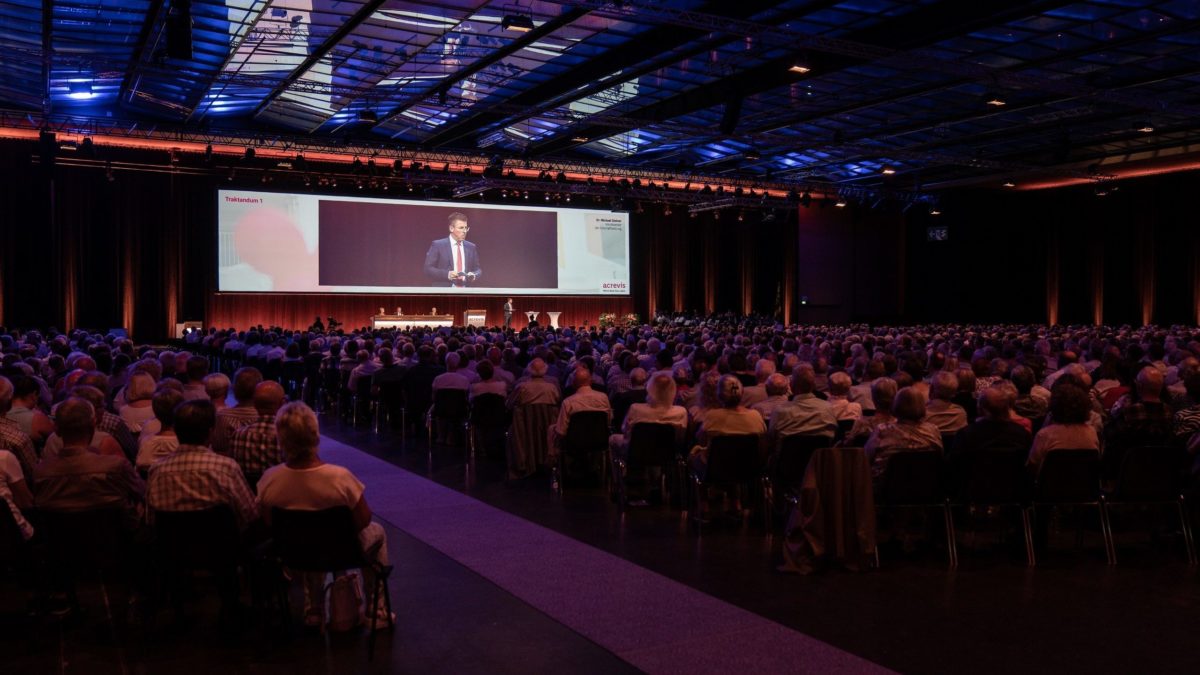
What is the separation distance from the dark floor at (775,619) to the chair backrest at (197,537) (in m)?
0.49

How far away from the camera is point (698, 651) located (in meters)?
4.50

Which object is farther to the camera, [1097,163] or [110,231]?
[1097,163]

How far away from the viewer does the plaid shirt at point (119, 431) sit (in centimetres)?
577

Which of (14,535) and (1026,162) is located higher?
(1026,162)

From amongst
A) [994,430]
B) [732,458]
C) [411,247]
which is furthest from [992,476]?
[411,247]

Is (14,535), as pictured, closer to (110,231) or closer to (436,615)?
(436,615)

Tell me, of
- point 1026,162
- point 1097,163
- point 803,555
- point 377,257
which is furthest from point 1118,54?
point 377,257

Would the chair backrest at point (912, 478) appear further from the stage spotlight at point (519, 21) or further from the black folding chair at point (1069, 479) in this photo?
the stage spotlight at point (519, 21)

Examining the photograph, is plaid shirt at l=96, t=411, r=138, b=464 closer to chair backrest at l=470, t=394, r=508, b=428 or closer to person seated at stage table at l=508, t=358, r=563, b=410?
person seated at stage table at l=508, t=358, r=563, b=410

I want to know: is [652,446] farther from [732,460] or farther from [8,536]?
[8,536]

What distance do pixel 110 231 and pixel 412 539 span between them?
2177 cm

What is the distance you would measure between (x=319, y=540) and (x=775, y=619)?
2.40 metres

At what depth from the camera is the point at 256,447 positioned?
219 inches

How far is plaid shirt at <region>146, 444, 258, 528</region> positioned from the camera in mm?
4516
